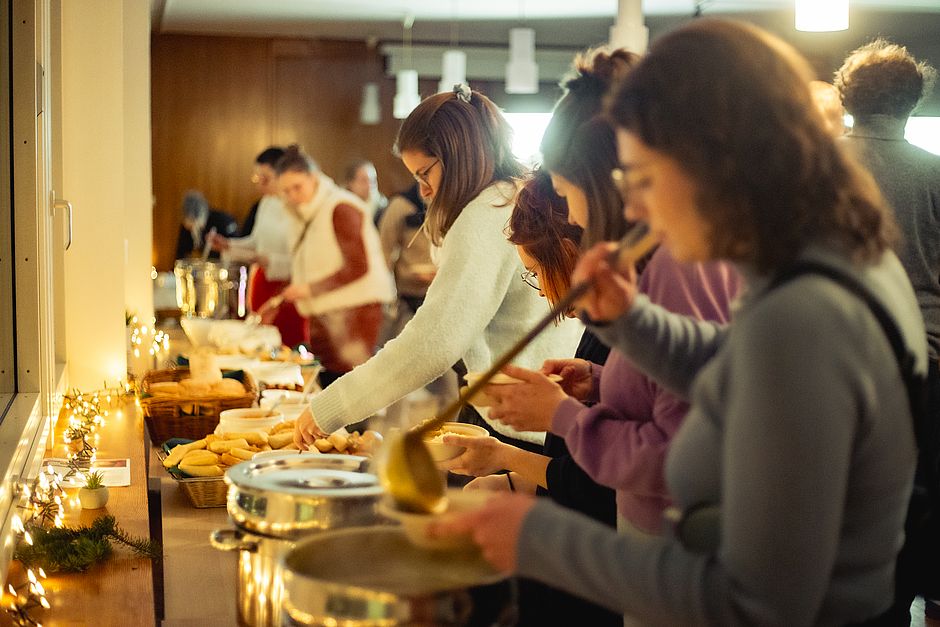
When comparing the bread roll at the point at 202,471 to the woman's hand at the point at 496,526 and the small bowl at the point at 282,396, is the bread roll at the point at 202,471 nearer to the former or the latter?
the small bowl at the point at 282,396

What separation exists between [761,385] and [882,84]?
214cm

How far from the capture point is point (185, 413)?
275 cm

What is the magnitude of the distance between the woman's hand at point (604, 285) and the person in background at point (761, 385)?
74mm

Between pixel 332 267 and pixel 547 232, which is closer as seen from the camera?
pixel 547 232

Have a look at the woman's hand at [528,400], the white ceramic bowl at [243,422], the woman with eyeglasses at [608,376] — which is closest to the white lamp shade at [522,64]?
the white ceramic bowl at [243,422]

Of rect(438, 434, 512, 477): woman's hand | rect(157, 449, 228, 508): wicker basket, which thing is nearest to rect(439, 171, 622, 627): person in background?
rect(438, 434, 512, 477): woman's hand

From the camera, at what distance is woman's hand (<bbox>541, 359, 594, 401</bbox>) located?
169 centimetres

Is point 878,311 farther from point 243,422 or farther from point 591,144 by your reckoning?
point 243,422

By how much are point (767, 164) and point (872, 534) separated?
328 mm

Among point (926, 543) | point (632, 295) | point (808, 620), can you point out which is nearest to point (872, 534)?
point (808, 620)

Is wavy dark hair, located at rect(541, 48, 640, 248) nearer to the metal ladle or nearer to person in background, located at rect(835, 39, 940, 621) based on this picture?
the metal ladle

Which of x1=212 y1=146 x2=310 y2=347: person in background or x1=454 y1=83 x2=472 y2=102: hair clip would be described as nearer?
x1=454 y1=83 x2=472 y2=102: hair clip

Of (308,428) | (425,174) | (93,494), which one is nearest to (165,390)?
(93,494)

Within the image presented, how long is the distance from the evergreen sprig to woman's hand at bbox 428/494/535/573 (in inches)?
40.1
